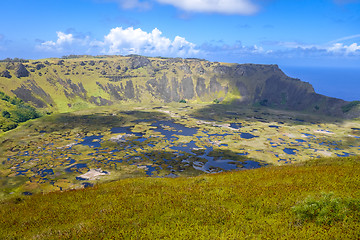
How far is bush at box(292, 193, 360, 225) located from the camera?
43.6 feet

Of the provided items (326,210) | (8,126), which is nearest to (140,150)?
(326,210)

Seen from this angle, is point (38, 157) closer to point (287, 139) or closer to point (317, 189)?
point (317, 189)

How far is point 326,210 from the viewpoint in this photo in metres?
13.7

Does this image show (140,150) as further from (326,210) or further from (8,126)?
(8,126)

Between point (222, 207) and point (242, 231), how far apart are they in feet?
12.0

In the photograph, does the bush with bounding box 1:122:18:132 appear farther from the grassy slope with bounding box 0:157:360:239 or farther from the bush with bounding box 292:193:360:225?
the bush with bounding box 292:193:360:225

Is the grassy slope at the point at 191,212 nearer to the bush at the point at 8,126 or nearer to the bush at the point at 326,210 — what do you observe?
the bush at the point at 326,210

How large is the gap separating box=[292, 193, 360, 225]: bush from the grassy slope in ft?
1.47

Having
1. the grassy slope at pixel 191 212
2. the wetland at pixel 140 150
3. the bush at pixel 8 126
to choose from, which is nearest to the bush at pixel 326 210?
the grassy slope at pixel 191 212

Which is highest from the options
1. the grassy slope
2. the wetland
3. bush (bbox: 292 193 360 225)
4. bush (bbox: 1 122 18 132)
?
bush (bbox: 292 193 360 225)

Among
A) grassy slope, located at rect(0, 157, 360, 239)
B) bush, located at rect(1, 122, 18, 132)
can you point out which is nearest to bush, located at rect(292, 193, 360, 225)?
grassy slope, located at rect(0, 157, 360, 239)

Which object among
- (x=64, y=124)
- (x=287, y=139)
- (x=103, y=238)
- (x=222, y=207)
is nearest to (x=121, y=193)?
(x=103, y=238)

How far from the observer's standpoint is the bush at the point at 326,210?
43.6 ft

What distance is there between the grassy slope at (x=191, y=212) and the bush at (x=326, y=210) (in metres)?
0.45
